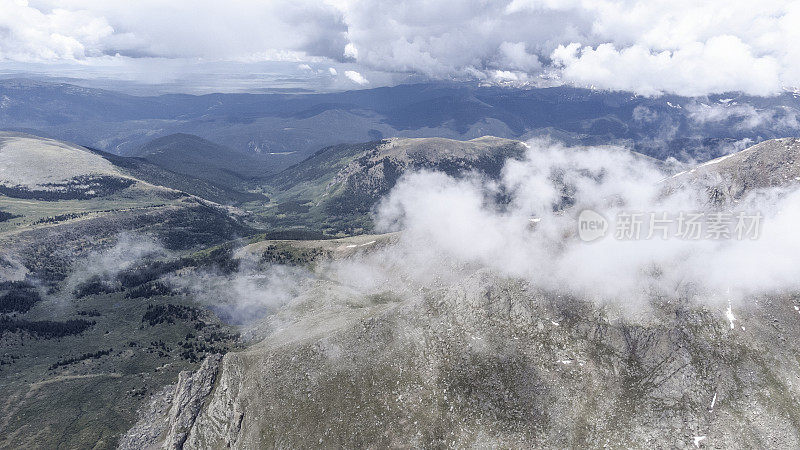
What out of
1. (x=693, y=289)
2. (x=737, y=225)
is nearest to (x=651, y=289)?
(x=693, y=289)

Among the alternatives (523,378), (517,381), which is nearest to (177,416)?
(517,381)

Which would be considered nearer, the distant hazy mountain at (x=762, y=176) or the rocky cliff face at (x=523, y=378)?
the rocky cliff face at (x=523, y=378)

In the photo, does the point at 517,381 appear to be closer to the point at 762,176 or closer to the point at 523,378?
the point at 523,378

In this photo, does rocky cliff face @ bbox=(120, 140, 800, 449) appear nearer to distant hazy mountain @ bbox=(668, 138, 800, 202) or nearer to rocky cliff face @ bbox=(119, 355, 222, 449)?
rocky cliff face @ bbox=(119, 355, 222, 449)

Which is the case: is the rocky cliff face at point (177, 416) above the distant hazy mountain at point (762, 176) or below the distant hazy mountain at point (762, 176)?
below

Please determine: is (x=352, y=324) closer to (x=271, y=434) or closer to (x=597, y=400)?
(x=271, y=434)

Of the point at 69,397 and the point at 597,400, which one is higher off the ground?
the point at 597,400

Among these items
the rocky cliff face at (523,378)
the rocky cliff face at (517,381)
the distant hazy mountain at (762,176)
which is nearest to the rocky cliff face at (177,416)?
the rocky cliff face at (517,381)

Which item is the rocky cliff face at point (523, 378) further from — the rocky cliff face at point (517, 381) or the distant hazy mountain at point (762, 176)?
the distant hazy mountain at point (762, 176)

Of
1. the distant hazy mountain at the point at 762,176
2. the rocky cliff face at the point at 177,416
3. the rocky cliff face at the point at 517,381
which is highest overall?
the distant hazy mountain at the point at 762,176

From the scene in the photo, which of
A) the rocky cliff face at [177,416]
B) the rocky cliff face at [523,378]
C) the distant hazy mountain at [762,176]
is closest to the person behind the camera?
the rocky cliff face at [523,378]

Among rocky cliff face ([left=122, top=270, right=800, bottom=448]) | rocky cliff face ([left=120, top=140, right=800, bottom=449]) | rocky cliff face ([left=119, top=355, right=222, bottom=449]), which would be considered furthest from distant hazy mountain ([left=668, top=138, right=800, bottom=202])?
rocky cliff face ([left=119, top=355, right=222, bottom=449])
